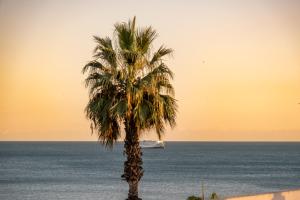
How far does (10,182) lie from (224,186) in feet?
94.8

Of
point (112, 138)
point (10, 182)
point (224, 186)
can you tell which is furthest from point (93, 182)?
point (112, 138)

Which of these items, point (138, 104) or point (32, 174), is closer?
point (138, 104)

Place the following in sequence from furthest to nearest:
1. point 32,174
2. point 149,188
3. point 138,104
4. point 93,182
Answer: point 32,174 < point 93,182 < point 149,188 < point 138,104

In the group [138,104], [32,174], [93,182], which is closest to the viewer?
[138,104]

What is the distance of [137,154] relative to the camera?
23.6 metres

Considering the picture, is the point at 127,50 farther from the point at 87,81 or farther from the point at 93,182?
the point at 93,182

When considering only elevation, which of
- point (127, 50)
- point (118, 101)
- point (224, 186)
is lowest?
point (224, 186)

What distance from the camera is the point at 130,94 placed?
74.9ft

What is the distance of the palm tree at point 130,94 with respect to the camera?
22969 mm

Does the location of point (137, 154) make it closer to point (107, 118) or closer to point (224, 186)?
point (107, 118)

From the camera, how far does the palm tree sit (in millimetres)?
22969

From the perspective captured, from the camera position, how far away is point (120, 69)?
933 inches

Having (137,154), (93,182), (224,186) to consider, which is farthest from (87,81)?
(93,182)

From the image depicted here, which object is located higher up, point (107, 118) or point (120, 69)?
point (120, 69)
